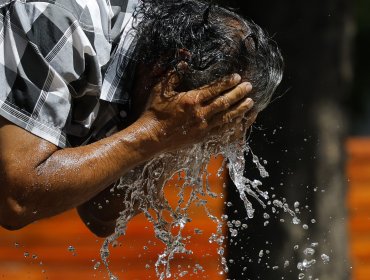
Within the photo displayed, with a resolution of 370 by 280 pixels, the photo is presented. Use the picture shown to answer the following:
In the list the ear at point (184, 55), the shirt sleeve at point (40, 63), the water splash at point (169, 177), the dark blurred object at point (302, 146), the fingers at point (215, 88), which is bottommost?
the dark blurred object at point (302, 146)

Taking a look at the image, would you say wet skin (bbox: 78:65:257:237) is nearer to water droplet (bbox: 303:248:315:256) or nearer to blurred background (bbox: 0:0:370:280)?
blurred background (bbox: 0:0:370:280)

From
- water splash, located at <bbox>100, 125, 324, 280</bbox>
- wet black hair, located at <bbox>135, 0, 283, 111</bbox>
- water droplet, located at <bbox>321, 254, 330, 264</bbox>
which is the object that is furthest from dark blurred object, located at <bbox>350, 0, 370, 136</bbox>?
wet black hair, located at <bbox>135, 0, 283, 111</bbox>

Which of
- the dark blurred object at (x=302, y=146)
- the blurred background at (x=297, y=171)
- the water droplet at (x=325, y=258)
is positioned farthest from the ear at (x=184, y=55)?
the water droplet at (x=325, y=258)

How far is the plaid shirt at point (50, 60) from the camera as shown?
10.2ft

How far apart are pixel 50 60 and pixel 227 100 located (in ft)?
1.79

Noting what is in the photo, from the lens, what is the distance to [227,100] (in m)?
3.28

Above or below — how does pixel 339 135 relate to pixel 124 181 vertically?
below

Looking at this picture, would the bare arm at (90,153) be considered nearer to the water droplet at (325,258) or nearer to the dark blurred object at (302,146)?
the dark blurred object at (302,146)

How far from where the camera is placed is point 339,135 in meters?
5.75

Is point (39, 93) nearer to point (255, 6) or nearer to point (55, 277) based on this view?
point (255, 6)

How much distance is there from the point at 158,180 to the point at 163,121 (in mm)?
496

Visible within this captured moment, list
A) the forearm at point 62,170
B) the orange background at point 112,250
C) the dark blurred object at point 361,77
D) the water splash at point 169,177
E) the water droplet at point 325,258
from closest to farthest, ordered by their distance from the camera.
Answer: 1. the forearm at point 62,170
2. the water splash at point 169,177
3. the water droplet at point 325,258
4. the orange background at point 112,250
5. the dark blurred object at point 361,77

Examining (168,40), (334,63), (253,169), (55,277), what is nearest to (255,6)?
(334,63)

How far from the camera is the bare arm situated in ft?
10.1
